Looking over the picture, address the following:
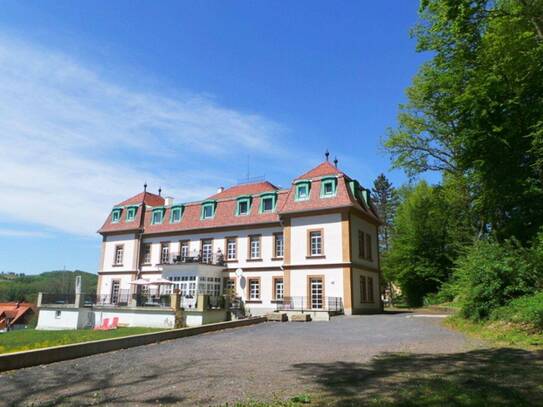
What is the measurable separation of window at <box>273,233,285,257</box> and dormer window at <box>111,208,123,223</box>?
16.8 metres

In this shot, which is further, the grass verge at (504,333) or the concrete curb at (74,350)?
the grass verge at (504,333)

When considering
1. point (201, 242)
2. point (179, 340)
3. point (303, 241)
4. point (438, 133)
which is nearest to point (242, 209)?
point (201, 242)

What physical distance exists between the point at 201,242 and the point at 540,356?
28.1m

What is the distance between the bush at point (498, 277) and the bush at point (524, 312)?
2.01 feet

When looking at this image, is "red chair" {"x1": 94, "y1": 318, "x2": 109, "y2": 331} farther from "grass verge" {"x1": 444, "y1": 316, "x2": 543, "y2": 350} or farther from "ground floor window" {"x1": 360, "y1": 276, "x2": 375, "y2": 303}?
"grass verge" {"x1": 444, "y1": 316, "x2": 543, "y2": 350}

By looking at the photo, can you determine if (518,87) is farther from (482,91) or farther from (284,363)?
(284,363)

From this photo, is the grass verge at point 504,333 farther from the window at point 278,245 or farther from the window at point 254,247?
the window at point 254,247

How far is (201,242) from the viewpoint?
1344 inches

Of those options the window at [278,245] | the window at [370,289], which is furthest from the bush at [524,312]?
the window at [278,245]

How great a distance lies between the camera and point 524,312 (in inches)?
456

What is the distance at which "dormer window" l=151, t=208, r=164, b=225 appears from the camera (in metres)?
37.2

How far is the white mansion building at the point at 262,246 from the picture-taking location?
27406 millimetres

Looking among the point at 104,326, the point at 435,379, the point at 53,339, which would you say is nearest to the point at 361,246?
the point at 104,326

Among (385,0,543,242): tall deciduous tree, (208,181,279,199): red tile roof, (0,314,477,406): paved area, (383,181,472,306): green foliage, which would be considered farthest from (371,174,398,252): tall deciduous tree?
(0,314,477,406): paved area
